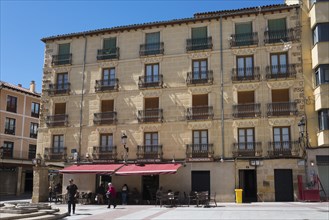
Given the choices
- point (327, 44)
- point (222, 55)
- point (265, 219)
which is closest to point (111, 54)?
point (222, 55)

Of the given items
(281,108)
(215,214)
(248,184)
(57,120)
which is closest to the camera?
(215,214)

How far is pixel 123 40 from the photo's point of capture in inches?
1222

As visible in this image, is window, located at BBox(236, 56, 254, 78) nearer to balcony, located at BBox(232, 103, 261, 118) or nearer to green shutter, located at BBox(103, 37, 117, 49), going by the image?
balcony, located at BBox(232, 103, 261, 118)

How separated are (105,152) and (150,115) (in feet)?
14.7

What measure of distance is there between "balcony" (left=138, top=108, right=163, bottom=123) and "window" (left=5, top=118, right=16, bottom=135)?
2125 centimetres

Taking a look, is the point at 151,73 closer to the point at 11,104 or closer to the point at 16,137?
the point at 11,104

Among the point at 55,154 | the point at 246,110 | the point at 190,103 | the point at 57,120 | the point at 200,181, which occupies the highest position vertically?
the point at 190,103

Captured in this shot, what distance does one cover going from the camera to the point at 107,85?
3061 centimetres

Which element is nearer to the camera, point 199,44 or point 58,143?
point 199,44

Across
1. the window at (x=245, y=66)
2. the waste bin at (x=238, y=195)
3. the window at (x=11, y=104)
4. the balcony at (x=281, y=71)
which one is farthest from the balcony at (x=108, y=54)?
the window at (x=11, y=104)

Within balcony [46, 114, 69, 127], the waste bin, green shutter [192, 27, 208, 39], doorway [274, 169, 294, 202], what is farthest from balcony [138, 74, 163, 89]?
doorway [274, 169, 294, 202]

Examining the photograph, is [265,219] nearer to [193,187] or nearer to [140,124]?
[193,187]

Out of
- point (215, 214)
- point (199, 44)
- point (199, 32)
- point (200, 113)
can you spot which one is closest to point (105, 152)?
point (200, 113)

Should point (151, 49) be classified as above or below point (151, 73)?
above
